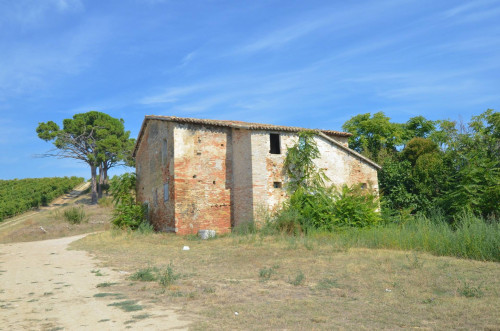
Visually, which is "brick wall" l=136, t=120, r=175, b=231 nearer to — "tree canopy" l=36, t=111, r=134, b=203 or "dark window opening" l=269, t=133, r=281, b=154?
"dark window opening" l=269, t=133, r=281, b=154

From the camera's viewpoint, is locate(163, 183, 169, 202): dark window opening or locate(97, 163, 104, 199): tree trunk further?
locate(97, 163, 104, 199): tree trunk

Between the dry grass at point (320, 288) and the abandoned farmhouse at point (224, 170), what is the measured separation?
16.4ft

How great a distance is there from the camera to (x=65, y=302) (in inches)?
292

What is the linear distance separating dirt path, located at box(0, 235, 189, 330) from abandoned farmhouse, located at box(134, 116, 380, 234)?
22.6 ft

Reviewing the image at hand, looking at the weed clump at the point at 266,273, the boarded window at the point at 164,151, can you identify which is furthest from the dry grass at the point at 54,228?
the weed clump at the point at 266,273

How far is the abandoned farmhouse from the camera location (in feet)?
60.5

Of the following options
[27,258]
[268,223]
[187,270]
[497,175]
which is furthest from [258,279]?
[497,175]

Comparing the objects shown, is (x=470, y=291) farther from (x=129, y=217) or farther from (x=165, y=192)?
(x=129, y=217)

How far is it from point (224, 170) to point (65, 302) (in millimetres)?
12558

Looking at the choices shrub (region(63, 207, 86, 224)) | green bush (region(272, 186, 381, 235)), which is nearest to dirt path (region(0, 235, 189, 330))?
green bush (region(272, 186, 381, 235))

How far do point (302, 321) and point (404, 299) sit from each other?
2361mm

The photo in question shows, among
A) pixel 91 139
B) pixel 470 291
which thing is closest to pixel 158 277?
pixel 470 291

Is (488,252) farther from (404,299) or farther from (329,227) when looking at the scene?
(329,227)

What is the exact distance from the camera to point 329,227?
1689 centimetres
